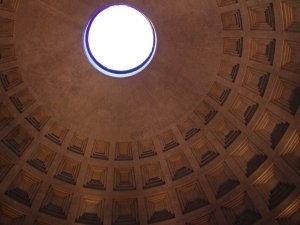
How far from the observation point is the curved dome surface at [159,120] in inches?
838

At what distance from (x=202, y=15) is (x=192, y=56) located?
2.28m

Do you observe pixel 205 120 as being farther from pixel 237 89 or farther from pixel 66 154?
pixel 66 154

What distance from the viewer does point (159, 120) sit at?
79.4 ft

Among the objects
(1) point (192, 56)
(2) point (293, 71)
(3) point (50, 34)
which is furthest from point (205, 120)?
(3) point (50, 34)

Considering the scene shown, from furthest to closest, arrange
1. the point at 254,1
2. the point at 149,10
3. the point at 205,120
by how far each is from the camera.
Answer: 1. the point at 205,120
2. the point at 149,10
3. the point at 254,1

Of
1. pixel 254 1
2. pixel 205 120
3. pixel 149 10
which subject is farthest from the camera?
pixel 205 120

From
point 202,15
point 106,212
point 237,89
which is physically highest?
point 202,15

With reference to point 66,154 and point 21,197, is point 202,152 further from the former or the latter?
point 21,197

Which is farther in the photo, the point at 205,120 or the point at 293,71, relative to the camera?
the point at 205,120

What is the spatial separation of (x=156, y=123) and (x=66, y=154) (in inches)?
194

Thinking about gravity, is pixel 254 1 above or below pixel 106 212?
above

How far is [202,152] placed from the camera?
23.8 metres

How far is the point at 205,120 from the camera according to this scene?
23500 mm

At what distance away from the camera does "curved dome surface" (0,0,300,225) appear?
21.3m
